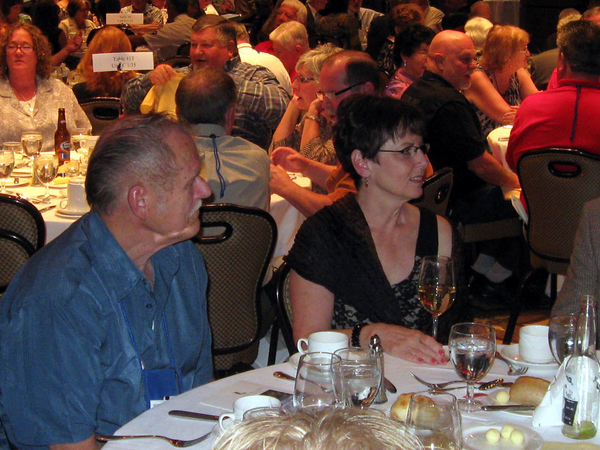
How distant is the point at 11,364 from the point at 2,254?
1.30 meters

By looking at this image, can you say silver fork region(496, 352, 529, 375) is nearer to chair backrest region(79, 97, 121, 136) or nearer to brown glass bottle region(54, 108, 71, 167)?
brown glass bottle region(54, 108, 71, 167)

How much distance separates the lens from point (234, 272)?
10.5 ft

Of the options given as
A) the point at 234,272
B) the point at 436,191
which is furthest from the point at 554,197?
the point at 234,272

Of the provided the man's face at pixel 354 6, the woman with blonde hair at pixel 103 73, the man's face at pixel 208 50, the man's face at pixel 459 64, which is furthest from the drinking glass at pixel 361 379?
the man's face at pixel 354 6

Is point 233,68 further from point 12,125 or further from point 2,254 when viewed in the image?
point 2,254

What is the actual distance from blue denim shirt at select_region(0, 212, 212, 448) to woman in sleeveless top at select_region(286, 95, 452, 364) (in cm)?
59

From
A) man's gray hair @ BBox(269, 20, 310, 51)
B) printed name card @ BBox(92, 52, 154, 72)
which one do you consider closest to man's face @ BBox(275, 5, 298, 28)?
man's gray hair @ BBox(269, 20, 310, 51)

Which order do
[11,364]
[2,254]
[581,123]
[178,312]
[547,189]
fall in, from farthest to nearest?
[581,123] → [547,189] → [2,254] → [178,312] → [11,364]

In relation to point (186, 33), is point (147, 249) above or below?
below

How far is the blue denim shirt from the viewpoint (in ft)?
5.45

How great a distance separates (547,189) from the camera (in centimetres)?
392

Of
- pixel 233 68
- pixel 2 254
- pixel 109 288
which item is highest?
pixel 233 68

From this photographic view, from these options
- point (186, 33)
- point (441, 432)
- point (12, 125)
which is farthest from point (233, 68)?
point (441, 432)

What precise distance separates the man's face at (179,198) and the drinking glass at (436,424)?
0.83 metres
